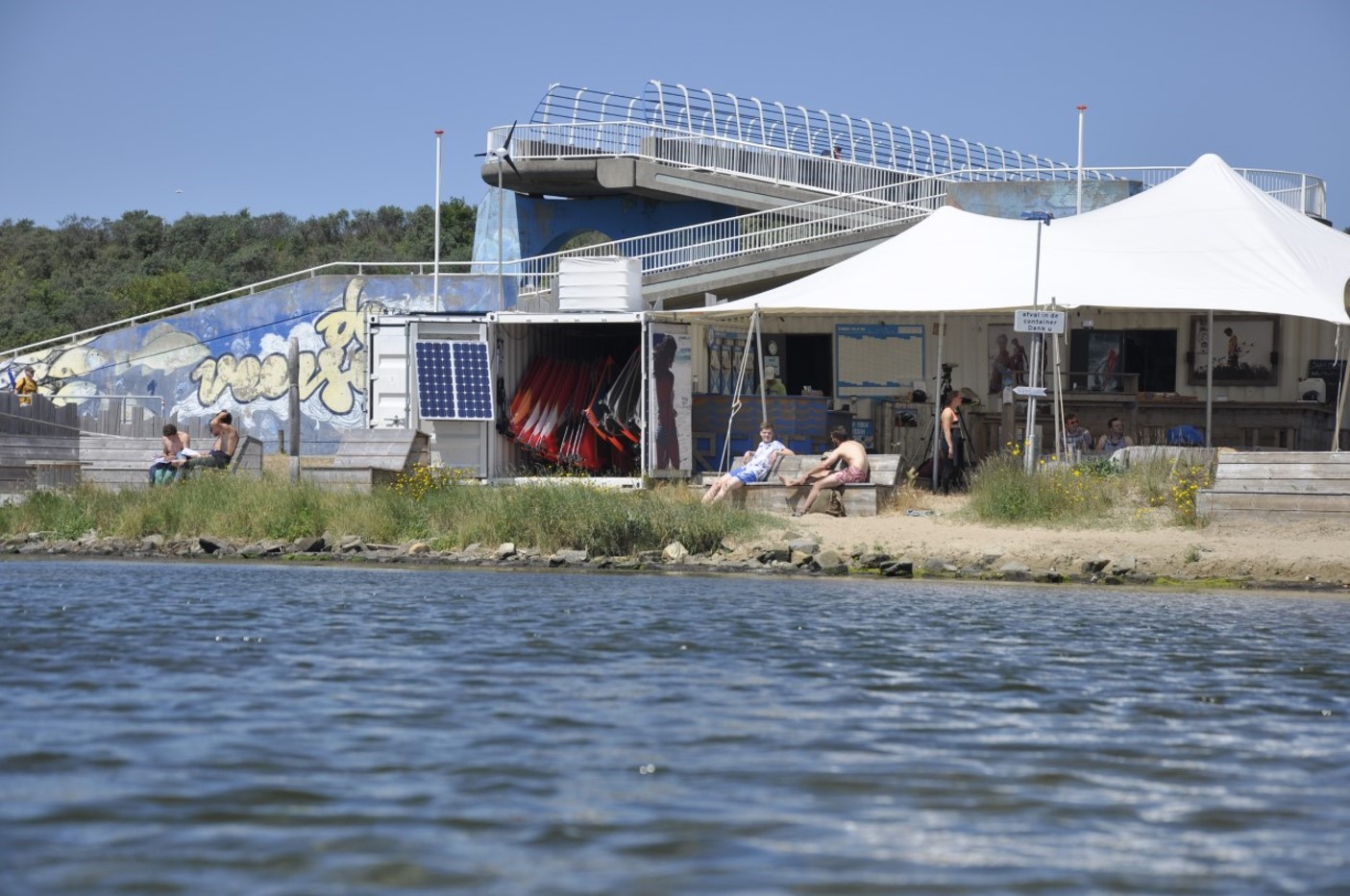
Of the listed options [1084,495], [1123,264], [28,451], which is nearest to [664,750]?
[1084,495]

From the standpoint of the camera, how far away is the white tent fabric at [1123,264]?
21.2 m

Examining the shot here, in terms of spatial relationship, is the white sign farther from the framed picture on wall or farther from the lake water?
the framed picture on wall

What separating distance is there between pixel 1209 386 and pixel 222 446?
1303cm

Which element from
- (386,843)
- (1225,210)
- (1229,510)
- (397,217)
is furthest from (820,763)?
(397,217)

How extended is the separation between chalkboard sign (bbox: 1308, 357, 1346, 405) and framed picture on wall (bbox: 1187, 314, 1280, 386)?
56 cm

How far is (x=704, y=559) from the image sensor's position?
17484 mm

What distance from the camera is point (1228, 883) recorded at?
5645 millimetres

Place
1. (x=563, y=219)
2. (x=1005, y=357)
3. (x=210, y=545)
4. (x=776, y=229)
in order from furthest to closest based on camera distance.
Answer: (x=563, y=219) → (x=776, y=229) → (x=1005, y=357) → (x=210, y=545)

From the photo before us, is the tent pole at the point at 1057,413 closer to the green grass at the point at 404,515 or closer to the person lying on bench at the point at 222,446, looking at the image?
the green grass at the point at 404,515

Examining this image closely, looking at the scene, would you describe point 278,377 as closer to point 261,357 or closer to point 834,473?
point 261,357

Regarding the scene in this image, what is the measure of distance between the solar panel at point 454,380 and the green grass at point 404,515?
247 centimetres

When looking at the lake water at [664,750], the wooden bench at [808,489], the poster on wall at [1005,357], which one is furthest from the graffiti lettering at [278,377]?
the lake water at [664,750]

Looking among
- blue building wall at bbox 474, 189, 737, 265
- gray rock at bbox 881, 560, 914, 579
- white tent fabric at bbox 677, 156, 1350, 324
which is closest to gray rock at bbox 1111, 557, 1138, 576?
gray rock at bbox 881, 560, 914, 579

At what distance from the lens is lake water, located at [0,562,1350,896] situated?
18.8 feet
